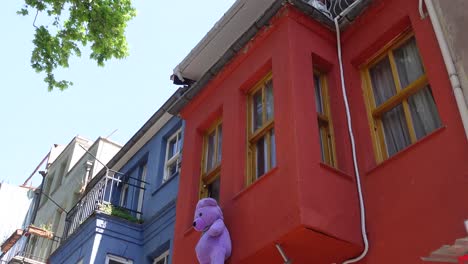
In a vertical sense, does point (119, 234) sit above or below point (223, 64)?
below

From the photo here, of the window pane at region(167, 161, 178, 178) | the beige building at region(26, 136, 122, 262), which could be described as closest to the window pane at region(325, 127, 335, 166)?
the window pane at region(167, 161, 178, 178)

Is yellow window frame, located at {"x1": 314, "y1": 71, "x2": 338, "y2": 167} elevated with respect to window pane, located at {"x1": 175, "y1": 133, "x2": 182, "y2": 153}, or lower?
lower

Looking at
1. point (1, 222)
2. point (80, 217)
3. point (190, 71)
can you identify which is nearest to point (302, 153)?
point (190, 71)

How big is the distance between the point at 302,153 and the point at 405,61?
7.09 feet

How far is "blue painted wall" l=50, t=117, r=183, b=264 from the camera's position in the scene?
13.5 metres

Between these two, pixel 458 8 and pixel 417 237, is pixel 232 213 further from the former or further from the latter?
pixel 458 8

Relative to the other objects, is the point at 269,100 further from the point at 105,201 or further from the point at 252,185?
the point at 105,201

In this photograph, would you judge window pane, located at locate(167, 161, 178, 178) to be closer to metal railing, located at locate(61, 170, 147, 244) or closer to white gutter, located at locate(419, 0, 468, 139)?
metal railing, located at locate(61, 170, 147, 244)

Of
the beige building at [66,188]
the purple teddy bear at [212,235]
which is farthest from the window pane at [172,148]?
the purple teddy bear at [212,235]

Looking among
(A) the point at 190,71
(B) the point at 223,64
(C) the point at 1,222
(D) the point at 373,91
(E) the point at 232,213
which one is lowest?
(E) the point at 232,213

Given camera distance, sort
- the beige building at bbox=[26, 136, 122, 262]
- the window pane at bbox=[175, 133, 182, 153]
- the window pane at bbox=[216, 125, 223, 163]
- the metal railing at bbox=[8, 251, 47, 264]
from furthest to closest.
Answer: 1. the beige building at bbox=[26, 136, 122, 262]
2. the metal railing at bbox=[8, 251, 47, 264]
3. the window pane at bbox=[175, 133, 182, 153]
4. the window pane at bbox=[216, 125, 223, 163]

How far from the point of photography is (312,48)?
28.5 ft

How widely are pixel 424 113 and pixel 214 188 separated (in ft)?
13.1

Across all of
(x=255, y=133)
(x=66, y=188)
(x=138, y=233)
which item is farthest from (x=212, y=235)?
(x=66, y=188)
